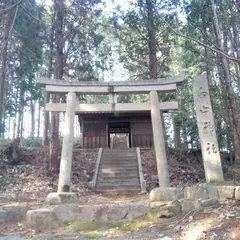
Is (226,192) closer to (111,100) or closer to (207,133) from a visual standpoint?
(207,133)

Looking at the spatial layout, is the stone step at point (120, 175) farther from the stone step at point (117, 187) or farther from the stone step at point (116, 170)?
the stone step at point (117, 187)

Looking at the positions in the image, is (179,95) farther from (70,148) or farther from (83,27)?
(70,148)

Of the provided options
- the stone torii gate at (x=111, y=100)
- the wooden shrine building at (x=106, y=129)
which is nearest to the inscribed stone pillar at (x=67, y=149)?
the stone torii gate at (x=111, y=100)

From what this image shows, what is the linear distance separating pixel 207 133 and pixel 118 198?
3.88 m

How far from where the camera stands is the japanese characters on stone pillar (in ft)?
22.5

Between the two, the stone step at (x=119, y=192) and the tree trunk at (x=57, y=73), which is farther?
the tree trunk at (x=57, y=73)

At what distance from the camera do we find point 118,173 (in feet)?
39.7

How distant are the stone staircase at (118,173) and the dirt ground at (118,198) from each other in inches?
19.7

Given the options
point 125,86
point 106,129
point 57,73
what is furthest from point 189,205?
point 106,129

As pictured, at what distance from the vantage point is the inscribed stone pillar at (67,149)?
25.1 ft

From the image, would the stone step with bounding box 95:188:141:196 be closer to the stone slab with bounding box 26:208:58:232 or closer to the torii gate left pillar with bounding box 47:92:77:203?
the torii gate left pillar with bounding box 47:92:77:203

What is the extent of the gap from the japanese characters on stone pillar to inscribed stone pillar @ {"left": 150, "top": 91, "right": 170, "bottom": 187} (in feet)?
4.37

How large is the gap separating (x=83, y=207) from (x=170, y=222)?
6.48 ft

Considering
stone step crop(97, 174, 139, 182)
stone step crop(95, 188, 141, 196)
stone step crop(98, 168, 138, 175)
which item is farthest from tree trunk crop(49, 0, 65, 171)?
stone step crop(95, 188, 141, 196)
